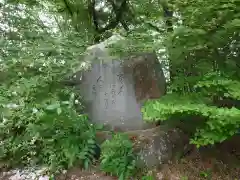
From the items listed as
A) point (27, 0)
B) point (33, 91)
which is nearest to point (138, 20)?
point (27, 0)

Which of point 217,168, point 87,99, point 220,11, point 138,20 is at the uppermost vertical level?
point 138,20

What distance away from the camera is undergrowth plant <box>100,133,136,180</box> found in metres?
4.03

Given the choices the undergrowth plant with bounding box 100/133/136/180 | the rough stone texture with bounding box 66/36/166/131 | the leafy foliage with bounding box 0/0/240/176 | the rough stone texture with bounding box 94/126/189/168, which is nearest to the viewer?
the leafy foliage with bounding box 0/0/240/176

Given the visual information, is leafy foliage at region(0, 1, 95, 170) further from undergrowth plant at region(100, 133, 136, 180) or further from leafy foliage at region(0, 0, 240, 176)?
undergrowth plant at region(100, 133, 136, 180)

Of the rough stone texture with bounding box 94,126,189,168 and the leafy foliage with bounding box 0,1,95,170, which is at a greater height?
the leafy foliage with bounding box 0,1,95,170

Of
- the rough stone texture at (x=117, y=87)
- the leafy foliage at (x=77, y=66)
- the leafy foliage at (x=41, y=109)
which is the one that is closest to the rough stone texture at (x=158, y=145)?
the leafy foliage at (x=77, y=66)

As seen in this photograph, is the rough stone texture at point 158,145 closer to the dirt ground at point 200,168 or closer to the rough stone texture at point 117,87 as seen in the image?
the dirt ground at point 200,168

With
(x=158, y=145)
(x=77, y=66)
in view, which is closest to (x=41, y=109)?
(x=77, y=66)

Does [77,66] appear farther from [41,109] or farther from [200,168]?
[200,168]

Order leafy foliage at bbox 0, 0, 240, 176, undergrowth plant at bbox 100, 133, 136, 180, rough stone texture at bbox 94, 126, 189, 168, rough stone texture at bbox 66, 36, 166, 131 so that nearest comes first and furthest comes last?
leafy foliage at bbox 0, 0, 240, 176 < undergrowth plant at bbox 100, 133, 136, 180 < rough stone texture at bbox 94, 126, 189, 168 < rough stone texture at bbox 66, 36, 166, 131

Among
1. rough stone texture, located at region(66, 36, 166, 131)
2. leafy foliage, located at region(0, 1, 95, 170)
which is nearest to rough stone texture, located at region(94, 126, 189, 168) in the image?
rough stone texture, located at region(66, 36, 166, 131)

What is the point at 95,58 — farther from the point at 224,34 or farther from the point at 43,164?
the point at 224,34

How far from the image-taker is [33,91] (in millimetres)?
4406

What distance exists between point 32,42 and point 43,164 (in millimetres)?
2118
